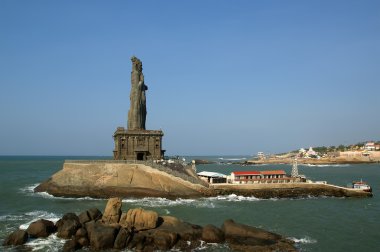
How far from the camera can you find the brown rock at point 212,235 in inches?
1024

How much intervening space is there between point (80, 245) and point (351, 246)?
61.0 ft

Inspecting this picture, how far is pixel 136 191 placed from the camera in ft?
152

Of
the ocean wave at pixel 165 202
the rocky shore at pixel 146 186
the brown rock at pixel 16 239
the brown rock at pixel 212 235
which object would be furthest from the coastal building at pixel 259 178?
the brown rock at pixel 16 239

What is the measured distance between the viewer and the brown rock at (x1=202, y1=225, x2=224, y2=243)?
2602 centimetres

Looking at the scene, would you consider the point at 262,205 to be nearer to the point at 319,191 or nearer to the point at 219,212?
the point at 219,212

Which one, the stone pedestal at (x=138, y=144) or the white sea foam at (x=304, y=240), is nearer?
the white sea foam at (x=304, y=240)

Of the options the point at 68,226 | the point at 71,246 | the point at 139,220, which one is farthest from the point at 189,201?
the point at 71,246

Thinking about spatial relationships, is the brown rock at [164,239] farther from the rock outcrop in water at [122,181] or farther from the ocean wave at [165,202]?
the rock outcrop in water at [122,181]

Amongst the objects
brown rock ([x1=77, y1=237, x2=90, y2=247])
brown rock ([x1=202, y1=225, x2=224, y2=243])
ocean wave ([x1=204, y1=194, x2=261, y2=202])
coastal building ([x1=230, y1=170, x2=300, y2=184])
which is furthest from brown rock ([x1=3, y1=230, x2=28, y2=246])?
coastal building ([x1=230, y1=170, x2=300, y2=184])

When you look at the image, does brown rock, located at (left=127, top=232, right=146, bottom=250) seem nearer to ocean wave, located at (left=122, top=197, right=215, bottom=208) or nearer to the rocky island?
ocean wave, located at (left=122, top=197, right=215, bottom=208)

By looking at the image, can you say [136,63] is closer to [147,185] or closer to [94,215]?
[147,185]

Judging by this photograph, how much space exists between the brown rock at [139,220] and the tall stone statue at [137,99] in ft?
109

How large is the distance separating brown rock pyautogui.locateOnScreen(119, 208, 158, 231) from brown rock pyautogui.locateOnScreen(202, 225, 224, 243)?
3.76 metres

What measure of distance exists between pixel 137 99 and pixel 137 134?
6.45 meters
